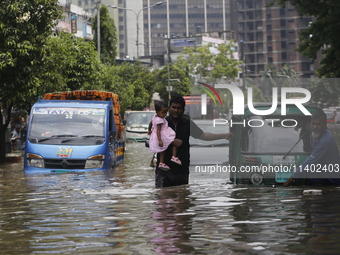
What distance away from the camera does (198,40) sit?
162 meters

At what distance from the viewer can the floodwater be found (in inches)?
284

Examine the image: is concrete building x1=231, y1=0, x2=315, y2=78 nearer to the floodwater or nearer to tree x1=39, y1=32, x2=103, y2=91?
tree x1=39, y1=32, x2=103, y2=91

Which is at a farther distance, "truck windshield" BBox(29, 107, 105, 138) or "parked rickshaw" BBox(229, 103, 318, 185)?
"truck windshield" BBox(29, 107, 105, 138)

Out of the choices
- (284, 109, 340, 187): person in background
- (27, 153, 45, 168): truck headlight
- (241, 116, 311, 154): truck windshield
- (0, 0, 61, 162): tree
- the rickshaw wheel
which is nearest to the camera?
(284, 109, 340, 187): person in background

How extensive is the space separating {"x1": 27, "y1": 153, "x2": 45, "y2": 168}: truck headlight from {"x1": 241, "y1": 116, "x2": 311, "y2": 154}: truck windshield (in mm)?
6628

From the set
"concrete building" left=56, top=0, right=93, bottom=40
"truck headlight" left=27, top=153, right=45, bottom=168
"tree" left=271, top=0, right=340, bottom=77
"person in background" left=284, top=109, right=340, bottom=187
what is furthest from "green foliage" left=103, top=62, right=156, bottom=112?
"person in background" left=284, top=109, right=340, bottom=187

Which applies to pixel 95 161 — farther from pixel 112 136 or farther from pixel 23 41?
pixel 23 41

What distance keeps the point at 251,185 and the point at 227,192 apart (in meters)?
0.75

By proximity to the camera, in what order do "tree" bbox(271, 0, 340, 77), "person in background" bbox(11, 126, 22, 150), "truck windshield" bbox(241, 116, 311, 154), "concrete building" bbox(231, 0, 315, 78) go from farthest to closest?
"concrete building" bbox(231, 0, 315, 78) < "person in background" bbox(11, 126, 22, 150) < "tree" bbox(271, 0, 340, 77) < "truck windshield" bbox(241, 116, 311, 154)


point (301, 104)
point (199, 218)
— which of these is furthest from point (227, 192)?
point (199, 218)

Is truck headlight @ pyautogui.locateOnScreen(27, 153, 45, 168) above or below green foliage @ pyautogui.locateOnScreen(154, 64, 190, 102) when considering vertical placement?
below

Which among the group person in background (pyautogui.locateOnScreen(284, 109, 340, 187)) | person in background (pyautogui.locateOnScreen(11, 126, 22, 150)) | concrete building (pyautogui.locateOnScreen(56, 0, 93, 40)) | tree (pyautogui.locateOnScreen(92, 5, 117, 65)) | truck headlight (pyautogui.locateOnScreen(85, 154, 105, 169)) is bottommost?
person in background (pyautogui.locateOnScreen(11, 126, 22, 150))

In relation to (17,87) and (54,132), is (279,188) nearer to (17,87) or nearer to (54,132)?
(54,132)

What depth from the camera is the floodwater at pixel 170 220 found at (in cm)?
721
